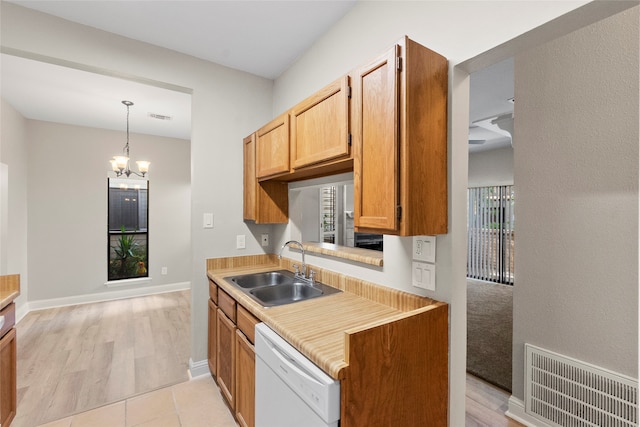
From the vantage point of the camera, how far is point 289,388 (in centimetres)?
121

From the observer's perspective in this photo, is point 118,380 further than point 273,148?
Yes

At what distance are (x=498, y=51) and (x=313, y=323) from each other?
1.43 metres

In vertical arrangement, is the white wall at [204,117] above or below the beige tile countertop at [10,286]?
above

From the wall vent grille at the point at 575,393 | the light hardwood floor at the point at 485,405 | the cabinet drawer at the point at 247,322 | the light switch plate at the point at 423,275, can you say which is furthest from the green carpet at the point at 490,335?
the cabinet drawer at the point at 247,322

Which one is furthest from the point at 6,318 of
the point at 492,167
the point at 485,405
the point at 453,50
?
the point at 492,167

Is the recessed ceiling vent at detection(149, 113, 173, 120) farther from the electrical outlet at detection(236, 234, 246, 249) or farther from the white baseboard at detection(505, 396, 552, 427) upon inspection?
the white baseboard at detection(505, 396, 552, 427)

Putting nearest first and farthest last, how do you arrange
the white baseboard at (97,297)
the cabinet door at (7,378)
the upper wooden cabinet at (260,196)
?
1. the cabinet door at (7,378)
2. the upper wooden cabinet at (260,196)
3. the white baseboard at (97,297)

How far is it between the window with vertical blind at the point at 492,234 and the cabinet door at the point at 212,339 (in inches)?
202

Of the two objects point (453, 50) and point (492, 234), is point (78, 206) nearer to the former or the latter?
point (453, 50)

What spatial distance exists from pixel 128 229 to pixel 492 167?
7.21m

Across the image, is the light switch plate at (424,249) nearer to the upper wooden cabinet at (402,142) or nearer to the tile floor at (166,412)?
the upper wooden cabinet at (402,142)

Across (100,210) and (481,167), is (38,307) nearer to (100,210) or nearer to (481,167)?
(100,210)

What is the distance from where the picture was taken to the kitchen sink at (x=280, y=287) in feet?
6.66

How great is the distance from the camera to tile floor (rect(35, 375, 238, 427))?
1.95 m
